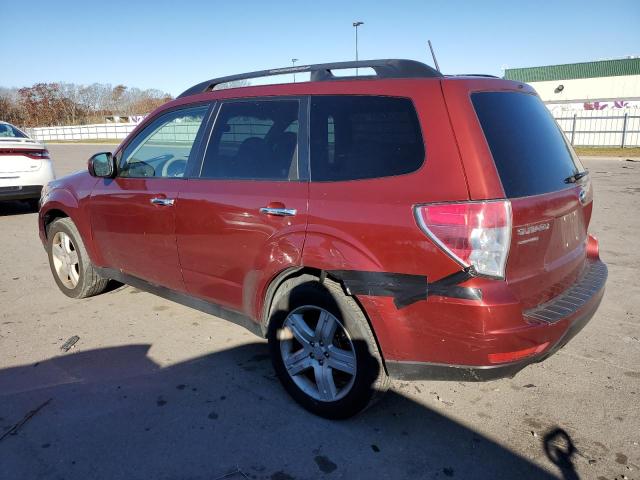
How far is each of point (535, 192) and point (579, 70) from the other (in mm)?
50885

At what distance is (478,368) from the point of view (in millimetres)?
2344

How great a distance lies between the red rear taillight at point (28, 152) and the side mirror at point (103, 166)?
214 inches

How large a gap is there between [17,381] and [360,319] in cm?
240

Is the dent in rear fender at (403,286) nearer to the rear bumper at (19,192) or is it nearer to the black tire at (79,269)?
the black tire at (79,269)

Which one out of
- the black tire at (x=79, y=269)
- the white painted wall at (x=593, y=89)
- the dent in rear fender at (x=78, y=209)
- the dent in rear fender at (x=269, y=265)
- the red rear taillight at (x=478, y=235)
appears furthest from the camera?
the white painted wall at (x=593, y=89)

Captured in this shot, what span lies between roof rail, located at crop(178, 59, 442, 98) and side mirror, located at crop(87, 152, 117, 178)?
1.02 m

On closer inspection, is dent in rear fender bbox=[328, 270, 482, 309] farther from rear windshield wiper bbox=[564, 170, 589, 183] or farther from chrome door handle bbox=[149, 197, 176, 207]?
chrome door handle bbox=[149, 197, 176, 207]

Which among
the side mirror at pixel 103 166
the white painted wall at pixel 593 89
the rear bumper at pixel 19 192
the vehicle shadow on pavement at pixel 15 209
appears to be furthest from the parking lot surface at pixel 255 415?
the white painted wall at pixel 593 89

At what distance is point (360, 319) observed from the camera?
259cm

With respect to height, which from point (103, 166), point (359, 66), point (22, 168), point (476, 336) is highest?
point (359, 66)

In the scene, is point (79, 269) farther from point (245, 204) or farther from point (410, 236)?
point (410, 236)

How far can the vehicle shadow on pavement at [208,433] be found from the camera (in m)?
2.46

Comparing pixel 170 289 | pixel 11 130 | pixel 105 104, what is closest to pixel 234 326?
pixel 170 289

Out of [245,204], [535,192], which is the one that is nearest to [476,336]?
[535,192]
